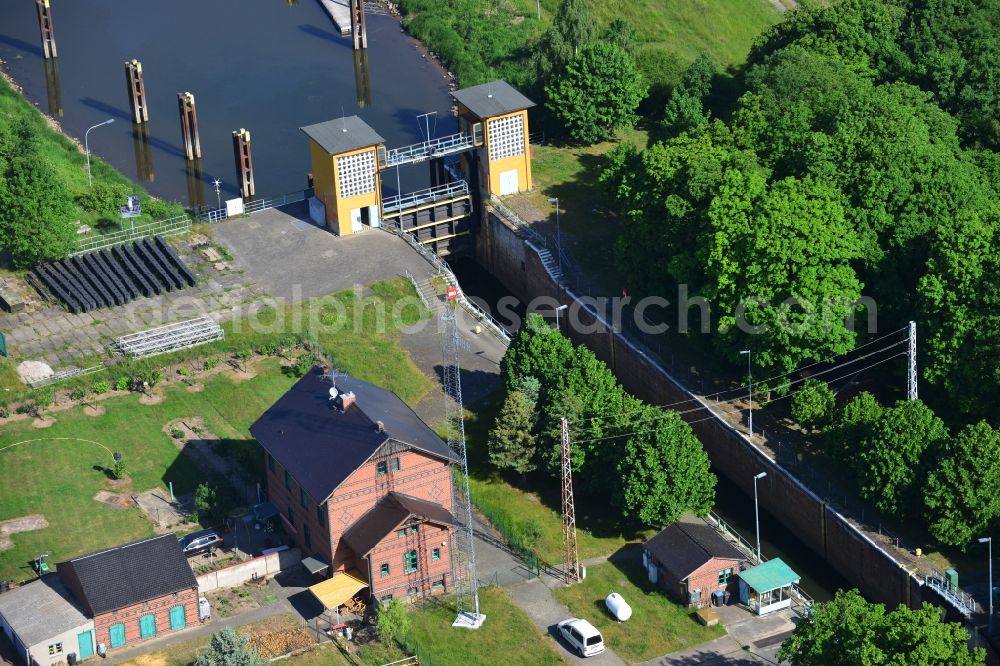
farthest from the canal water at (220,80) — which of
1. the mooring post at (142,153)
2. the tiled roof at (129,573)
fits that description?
the tiled roof at (129,573)

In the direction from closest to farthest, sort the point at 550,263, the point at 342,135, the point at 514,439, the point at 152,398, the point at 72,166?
the point at 514,439
the point at 152,398
the point at 550,263
the point at 342,135
the point at 72,166

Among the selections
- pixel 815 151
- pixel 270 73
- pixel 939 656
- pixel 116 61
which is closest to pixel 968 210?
pixel 815 151

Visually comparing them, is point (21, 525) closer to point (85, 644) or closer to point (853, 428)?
point (85, 644)

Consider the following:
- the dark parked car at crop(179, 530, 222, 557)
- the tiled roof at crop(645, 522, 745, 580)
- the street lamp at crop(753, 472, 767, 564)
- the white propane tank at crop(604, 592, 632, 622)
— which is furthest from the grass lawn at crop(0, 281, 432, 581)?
the white propane tank at crop(604, 592, 632, 622)

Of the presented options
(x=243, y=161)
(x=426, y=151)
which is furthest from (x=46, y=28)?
(x=426, y=151)

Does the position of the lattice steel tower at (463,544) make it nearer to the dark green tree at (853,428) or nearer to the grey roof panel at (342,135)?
the dark green tree at (853,428)

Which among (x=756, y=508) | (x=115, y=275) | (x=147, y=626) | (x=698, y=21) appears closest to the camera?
(x=147, y=626)
